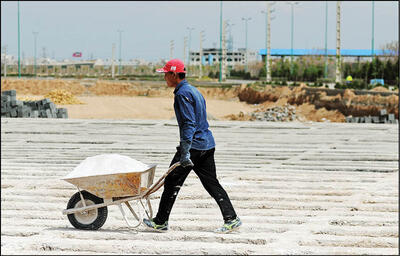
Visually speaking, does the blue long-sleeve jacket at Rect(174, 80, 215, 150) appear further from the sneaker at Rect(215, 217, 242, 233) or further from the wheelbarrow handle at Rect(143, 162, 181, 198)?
the sneaker at Rect(215, 217, 242, 233)

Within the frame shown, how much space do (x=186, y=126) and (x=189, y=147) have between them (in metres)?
0.17

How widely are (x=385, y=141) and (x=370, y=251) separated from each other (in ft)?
30.3

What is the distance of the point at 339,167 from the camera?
33.0 ft

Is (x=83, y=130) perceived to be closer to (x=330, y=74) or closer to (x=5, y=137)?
(x=5, y=137)

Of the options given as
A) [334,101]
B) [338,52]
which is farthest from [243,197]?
[338,52]

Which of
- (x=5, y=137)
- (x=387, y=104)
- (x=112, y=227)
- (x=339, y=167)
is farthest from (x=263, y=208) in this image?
(x=387, y=104)

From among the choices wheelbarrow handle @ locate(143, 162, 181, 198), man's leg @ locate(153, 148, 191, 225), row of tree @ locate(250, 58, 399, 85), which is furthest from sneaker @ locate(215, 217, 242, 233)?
row of tree @ locate(250, 58, 399, 85)

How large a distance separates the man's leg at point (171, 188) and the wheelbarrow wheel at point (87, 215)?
48 cm

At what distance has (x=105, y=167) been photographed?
541 cm

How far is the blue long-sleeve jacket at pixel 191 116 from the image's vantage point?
5344 millimetres

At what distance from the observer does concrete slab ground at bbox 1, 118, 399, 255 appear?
5266 millimetres

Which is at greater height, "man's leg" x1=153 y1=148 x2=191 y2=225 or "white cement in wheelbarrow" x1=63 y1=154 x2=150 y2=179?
"white cement in wheelbarrow" x1=63 y1=154 x2=150 y2=179

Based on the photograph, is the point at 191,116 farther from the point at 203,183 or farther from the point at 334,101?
the point at 334,101

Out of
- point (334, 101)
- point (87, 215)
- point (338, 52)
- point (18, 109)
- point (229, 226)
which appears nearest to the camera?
point (229, 226)
